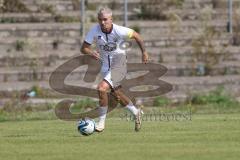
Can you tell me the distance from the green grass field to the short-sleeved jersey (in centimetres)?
143

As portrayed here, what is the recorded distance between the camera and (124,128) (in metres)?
17.7

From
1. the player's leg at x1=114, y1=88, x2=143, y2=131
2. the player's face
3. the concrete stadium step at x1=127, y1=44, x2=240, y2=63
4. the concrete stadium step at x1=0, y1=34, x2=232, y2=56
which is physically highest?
the player's face

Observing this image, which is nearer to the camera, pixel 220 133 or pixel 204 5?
pixel 220 133

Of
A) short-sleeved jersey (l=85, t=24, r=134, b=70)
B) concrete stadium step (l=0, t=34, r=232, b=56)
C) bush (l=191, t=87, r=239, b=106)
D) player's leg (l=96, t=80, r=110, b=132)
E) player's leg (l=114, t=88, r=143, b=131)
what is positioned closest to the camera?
short-sleeved jersey (l=85, t=24, r=134, b=70)

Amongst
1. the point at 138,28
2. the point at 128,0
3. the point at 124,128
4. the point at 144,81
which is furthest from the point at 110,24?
the point at 128,0

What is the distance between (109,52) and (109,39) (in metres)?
0.30

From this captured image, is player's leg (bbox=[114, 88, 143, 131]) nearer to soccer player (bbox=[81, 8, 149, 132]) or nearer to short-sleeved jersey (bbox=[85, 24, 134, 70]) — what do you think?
soccer player (bbox=[81, 8, 149, 132])

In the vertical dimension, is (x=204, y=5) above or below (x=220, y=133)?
below

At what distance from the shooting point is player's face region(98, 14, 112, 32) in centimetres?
1620

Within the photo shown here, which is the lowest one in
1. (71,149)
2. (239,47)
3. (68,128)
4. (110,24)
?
(239,47)

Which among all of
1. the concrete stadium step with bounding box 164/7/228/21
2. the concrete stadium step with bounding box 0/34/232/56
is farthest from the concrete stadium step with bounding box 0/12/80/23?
the concrete stadium step with bounding box 164/7/228/21

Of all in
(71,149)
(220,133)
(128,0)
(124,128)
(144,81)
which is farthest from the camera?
(128,0)

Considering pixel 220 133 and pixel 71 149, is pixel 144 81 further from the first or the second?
pixel 71 149

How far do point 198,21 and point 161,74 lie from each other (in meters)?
4.64
